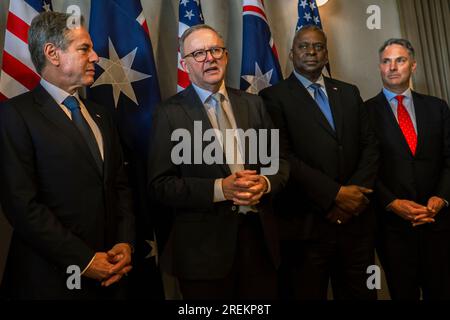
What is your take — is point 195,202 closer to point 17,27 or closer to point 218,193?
point 218,193

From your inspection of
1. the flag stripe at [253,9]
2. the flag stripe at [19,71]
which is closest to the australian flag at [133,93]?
the flag stripe at [19,71]

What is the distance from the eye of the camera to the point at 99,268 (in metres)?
1.70

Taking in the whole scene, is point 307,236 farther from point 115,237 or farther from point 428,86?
point 428,86

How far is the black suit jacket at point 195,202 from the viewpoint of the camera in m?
1.91

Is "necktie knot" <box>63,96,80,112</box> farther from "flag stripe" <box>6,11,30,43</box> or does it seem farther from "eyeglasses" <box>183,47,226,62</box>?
"flag stripe" <box>6,11,30,43</box>

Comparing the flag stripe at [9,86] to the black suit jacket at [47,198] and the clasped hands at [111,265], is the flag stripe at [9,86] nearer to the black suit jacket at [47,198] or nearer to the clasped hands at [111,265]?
the black suit jacket at [47,198]

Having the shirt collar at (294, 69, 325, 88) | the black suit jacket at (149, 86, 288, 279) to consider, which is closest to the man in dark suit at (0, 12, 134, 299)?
the black suit jacket at (149, 86, 288, 279)

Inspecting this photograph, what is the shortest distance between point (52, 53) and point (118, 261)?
36.4 inches

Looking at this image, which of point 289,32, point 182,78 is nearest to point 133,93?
point 182,78

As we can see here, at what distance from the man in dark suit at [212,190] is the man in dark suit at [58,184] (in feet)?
0.81

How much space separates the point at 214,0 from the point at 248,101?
151 centimetres

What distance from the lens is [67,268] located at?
5.52 ft

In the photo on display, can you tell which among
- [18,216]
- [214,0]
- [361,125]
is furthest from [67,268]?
[214,0]
